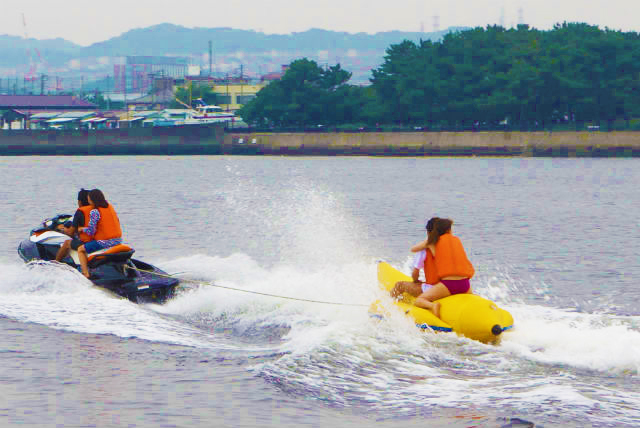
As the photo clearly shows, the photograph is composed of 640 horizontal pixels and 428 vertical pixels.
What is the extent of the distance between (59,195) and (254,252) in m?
30.2

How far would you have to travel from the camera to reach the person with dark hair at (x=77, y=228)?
790 inches

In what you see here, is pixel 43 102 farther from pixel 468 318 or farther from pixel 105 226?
pixel 468 318

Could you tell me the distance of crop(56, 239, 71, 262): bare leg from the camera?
20.6 m

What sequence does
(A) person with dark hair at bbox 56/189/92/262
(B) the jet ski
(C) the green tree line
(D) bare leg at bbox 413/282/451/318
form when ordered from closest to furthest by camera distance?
(D) bare leg at bbox 413/282/451/318, (B) the jet ski, (A) person with dark hair at bbox 56/189/92/262, (C) the green tree line

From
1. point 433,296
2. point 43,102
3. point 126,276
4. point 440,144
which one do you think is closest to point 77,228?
point 126,276

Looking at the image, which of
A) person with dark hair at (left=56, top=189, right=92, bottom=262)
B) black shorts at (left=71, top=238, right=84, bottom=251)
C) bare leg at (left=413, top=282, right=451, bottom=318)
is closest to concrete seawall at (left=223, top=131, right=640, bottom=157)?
person with dark hair at (left=56, top=189, right=92, bottom=262)

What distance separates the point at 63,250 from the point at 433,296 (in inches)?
315

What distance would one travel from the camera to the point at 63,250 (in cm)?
2066

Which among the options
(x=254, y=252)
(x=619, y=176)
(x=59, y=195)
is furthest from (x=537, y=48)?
(x=254, y=252)

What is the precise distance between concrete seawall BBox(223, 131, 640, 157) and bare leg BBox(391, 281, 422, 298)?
84.3 meters

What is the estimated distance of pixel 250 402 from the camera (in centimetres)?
1322

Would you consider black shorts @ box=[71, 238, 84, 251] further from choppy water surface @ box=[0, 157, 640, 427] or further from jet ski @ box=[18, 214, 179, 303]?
choppy water surface @ box=[0, 157, 640, 427]

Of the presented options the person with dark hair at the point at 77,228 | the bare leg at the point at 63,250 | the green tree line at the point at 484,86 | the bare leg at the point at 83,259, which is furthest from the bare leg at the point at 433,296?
the green tree line at the point at 484,86

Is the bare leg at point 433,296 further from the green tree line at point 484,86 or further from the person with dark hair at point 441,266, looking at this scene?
the green tree line at point 484,86
